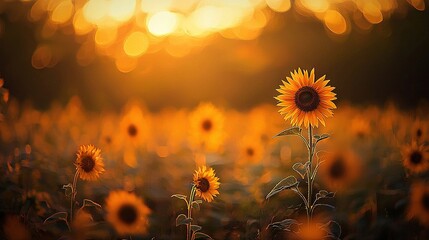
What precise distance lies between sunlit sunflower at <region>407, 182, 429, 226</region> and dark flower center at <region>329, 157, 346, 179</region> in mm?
375

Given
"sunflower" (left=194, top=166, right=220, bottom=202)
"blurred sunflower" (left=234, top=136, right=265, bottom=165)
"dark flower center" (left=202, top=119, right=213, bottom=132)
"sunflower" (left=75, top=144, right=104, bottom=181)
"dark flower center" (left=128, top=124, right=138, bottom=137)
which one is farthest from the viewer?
"dark flower center" (left=202, top=119, right=213, bottom=132)

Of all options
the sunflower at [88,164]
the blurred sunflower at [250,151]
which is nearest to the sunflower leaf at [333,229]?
the sunflower at [88,164]

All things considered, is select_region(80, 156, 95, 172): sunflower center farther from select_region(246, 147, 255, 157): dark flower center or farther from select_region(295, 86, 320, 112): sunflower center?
select_region(246, 147, 255, 157): dark flower center

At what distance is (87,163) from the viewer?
2285 mm

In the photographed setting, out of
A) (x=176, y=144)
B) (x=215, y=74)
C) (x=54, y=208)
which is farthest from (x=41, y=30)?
(x=54, y=208)

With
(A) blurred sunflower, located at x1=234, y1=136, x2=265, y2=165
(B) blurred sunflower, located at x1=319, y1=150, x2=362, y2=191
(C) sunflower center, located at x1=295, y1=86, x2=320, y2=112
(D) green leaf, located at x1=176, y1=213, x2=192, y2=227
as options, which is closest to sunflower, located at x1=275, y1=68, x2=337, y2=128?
(C) sunflower center, located at x1=295, y1=86, x2=320, y2=112

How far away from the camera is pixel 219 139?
399cm

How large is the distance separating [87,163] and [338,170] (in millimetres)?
1172

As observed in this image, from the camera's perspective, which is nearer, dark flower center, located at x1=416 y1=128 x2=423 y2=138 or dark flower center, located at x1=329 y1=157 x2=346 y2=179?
dark flower center, located at x1=329 y1=157 x2=346 y2=179

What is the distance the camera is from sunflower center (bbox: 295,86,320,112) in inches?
86.8

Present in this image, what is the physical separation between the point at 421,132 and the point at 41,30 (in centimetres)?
583

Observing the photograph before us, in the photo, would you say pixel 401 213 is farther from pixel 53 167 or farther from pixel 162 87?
pixel 162 87

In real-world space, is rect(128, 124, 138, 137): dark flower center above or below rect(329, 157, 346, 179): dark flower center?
above

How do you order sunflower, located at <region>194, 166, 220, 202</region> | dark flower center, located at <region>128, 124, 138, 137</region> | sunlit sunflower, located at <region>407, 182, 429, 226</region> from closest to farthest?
sunflower, located at <region>194, 166, 220, 202</region>, sunlit sunflower, located at <region>407, 182, 429, 226</region>, dark flower center, located at <region>128, 124, 138, 137</region>
